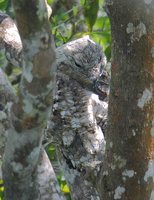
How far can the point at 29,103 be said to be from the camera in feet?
5.44

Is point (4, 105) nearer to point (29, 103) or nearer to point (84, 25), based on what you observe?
point (29, 103)

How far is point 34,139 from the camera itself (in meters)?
1.72

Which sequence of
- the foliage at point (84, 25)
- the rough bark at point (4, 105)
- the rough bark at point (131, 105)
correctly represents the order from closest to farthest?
the rough bark at point (131, 105) < the rough bark at point (4, 105) < the foliage at point (84, 25)

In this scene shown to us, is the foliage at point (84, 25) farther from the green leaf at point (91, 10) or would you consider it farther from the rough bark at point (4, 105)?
the rough bark at point (4, 105)

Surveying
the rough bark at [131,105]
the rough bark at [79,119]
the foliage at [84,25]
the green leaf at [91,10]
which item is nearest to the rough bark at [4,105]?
the rough bark at [79,119]

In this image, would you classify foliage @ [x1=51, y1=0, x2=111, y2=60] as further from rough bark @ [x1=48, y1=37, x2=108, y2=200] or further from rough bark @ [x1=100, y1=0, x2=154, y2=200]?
rough bark @ [x1=100, y1=0, x2=154, y2=200]

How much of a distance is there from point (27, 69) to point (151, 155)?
49 centimetres

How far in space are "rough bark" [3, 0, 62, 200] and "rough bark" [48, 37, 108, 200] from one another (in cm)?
29

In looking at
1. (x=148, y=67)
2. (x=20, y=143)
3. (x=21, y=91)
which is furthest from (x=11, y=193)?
(x=148, y=67)

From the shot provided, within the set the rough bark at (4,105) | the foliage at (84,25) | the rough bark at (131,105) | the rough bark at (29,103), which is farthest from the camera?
the foliage at (84,25)

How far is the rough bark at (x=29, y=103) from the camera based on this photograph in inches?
61.6

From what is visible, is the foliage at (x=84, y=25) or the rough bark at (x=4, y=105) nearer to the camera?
the rough bark at (x=4, y=105)

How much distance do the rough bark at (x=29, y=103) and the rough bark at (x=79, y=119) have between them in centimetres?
29

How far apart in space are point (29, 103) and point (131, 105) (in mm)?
328
